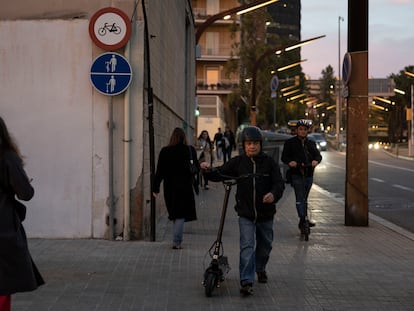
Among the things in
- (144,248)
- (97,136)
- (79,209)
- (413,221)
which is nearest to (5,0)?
(97,136)

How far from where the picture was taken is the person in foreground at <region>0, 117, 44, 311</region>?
425 centimetres

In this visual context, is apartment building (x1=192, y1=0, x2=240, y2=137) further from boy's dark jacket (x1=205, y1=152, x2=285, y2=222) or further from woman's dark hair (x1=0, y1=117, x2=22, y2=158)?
woman's dark hair (x1=0, y1=117, x2=22, y2=158)

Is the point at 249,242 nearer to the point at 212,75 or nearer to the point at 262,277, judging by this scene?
the point at 262,277

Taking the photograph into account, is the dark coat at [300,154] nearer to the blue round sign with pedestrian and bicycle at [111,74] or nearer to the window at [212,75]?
the blue round sign with pedestrian and bicycle at [111,74]

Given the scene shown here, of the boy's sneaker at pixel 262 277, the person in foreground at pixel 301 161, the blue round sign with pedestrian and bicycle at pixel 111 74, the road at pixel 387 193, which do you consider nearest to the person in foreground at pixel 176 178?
the blue round sign with pedestrian and bicycle at pixel 111 74

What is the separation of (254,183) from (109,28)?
381 cm

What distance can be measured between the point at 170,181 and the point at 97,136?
1265 millimetres

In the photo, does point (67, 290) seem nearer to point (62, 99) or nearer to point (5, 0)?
point (62, 99)

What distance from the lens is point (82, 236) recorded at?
9109 millimetres

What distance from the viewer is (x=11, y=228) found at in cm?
432

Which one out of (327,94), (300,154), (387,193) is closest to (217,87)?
(387,193)

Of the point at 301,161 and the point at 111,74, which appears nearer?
the point at 111,74

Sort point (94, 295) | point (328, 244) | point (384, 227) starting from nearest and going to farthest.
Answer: point (94, 295) < point (328, 244) < point (384, 227)

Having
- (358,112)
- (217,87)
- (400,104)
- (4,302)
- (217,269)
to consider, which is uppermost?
(217,87)
